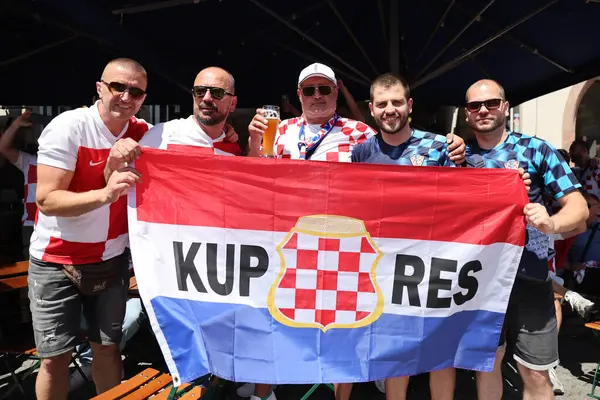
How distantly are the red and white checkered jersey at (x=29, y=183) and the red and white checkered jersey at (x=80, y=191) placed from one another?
1722 millimetres

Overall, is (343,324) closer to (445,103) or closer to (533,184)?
(533,184)

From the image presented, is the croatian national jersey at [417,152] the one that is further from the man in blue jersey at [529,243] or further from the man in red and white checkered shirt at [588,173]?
the man in red and white checkered shirt at [588,173]

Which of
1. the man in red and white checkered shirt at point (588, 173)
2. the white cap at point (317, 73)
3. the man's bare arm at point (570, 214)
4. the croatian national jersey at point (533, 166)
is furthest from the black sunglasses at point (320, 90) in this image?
the man in red and white checkered shirt at point (588, 173)

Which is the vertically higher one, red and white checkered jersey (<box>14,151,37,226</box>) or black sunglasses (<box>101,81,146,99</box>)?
black sunglasses (<box>101,81,146,99</box>)

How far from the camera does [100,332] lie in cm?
254

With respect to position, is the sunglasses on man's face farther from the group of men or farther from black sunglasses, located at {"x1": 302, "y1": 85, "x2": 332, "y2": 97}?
black sunglasses, located at {"x1": 302, "y1": 85, "x2": 332, "y2": 97}

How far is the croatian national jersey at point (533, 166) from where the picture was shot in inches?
96.7

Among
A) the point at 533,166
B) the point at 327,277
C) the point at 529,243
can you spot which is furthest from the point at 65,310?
the point at 533,166

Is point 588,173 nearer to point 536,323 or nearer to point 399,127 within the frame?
point 536,323

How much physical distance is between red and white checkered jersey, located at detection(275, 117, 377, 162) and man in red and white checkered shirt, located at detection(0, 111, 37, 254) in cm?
252

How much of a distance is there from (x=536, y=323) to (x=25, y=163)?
4.42 meters

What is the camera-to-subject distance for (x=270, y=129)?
2518mm

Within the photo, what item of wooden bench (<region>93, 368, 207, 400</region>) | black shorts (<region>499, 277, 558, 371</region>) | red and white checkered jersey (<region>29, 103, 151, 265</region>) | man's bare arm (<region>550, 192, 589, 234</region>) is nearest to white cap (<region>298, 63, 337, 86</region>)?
red and white checkered jersey (<region>29, 103, 151, 265</region>)

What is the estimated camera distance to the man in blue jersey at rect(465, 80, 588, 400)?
8.16 feet
